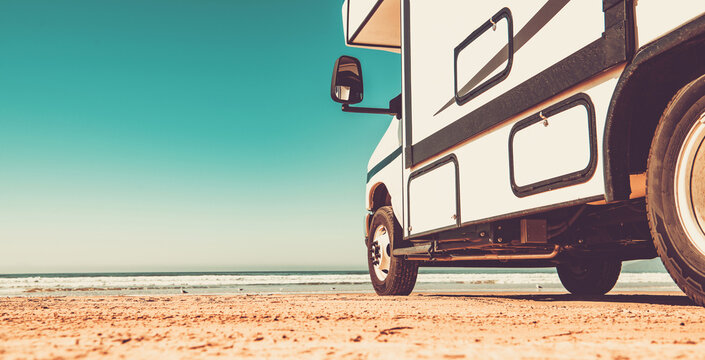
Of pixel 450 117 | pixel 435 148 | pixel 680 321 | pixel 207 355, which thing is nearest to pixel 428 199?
pixel 435 148

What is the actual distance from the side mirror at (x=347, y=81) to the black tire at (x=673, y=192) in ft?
9.24

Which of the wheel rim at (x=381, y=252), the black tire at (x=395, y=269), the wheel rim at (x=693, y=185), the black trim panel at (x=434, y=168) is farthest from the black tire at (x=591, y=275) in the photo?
the wheel rim at (x=693, y=185)

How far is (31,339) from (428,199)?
263 cm

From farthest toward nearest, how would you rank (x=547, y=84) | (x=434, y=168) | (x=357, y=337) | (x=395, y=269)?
(x=395, y=269)
(x=434, y=168)
(x=547, y=84)
(x=357, y=337)

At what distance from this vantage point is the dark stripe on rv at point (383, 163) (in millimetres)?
4928

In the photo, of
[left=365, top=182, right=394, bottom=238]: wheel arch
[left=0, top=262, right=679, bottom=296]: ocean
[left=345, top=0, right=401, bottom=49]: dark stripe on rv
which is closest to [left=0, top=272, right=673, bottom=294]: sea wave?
[left=0, top=262, right=679, bottom=296]: ocean

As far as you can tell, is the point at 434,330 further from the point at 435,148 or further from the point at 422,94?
the point at 422,94

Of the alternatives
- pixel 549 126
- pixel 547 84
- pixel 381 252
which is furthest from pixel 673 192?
pixel 381 252

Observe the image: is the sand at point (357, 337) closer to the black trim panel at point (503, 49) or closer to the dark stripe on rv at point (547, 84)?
the dark stripe on rv at point (547, 84)

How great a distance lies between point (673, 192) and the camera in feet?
7.09

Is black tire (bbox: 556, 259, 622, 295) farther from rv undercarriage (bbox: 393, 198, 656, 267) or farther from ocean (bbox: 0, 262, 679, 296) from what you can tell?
ocean (bbox: 0, 262, 679, 296)

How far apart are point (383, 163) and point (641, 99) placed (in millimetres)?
3349

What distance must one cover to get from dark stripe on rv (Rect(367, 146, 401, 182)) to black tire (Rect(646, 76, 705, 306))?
274cm

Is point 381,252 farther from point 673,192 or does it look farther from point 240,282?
point 240,282
